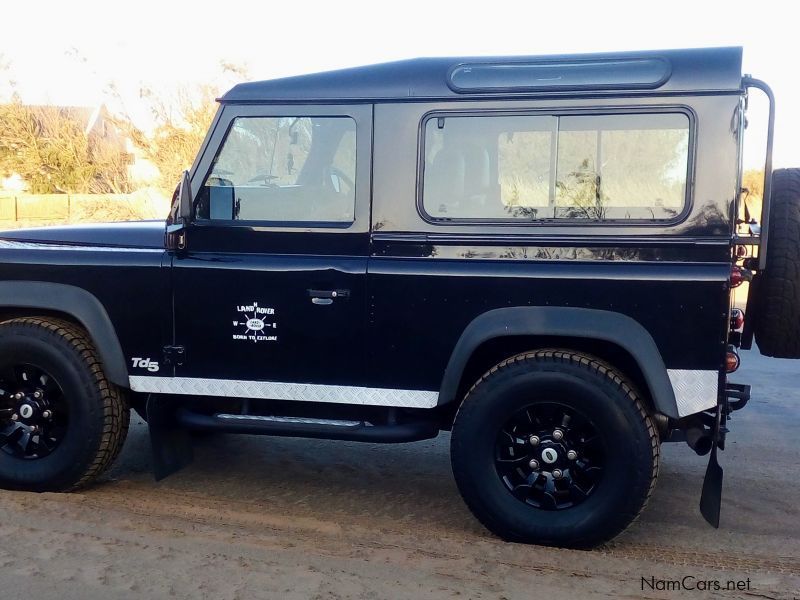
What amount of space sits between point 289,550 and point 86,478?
1387 millimetres

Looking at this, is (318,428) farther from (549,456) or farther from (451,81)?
(451,81)

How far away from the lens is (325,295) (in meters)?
3.93

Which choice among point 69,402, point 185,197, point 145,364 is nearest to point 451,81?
point 185,197

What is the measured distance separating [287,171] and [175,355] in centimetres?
112

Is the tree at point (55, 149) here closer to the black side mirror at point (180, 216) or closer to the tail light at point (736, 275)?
the black side mirror at point (180, 216)

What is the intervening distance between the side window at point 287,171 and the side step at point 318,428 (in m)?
1.03

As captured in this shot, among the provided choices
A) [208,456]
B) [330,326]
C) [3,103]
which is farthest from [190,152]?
[330,326]

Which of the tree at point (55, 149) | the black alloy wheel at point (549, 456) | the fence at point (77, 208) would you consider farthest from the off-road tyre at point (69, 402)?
the tree at point (55, 149)

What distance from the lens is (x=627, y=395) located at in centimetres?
362

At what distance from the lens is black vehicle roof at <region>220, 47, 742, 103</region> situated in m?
3.57

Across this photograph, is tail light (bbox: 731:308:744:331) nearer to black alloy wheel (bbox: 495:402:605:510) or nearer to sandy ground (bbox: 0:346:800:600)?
black alloy wheel (bbox: 495:402:605:510)

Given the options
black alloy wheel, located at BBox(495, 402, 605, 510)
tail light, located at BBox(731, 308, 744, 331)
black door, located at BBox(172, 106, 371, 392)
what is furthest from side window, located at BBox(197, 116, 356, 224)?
tail light, located at BBox(731, 308, 744, 331)

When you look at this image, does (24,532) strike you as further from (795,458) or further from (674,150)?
(795,458)

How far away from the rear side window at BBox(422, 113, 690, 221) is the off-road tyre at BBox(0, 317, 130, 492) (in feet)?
6.59
